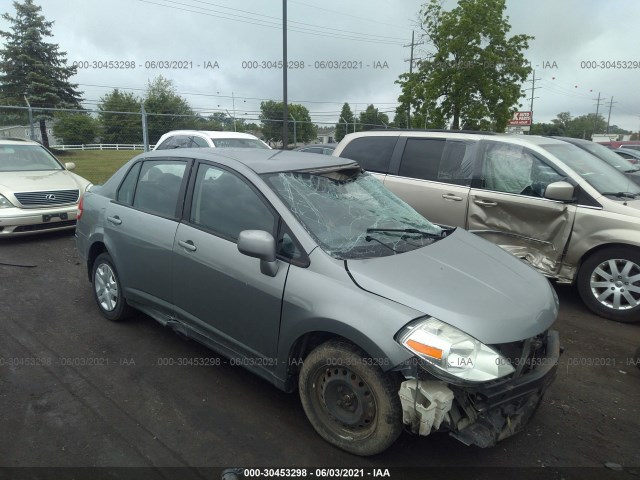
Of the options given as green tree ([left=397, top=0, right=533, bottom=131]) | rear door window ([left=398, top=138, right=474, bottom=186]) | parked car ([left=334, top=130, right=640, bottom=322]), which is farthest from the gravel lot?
green tree ([left=397, top=0, right=533, bottom=131])

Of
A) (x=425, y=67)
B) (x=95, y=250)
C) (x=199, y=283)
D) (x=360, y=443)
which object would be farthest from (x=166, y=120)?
(x=360, y=443)

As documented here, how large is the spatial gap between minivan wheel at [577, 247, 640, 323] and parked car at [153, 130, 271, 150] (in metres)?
7.01

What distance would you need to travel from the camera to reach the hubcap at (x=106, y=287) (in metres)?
4.15

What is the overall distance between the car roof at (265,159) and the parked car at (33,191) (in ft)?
13.9

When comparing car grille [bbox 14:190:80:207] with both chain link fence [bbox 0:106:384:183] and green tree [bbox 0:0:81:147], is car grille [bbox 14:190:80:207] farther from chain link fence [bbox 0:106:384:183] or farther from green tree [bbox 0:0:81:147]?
green tree [bbox 0:0:81:147]

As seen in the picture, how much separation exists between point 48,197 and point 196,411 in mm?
5662

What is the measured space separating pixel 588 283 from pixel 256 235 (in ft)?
12.7

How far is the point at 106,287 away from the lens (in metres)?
4.25

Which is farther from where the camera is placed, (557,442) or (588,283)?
(588,283)

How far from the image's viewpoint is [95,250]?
14.3 ft

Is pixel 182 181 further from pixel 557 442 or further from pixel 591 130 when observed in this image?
pixel 591 130

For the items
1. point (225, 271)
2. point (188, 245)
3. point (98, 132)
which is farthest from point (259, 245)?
point (98, 132)

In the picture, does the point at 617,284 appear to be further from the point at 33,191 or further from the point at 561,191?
the point at 33,191

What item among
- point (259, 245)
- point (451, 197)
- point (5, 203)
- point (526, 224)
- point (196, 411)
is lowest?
point (196, 411)
